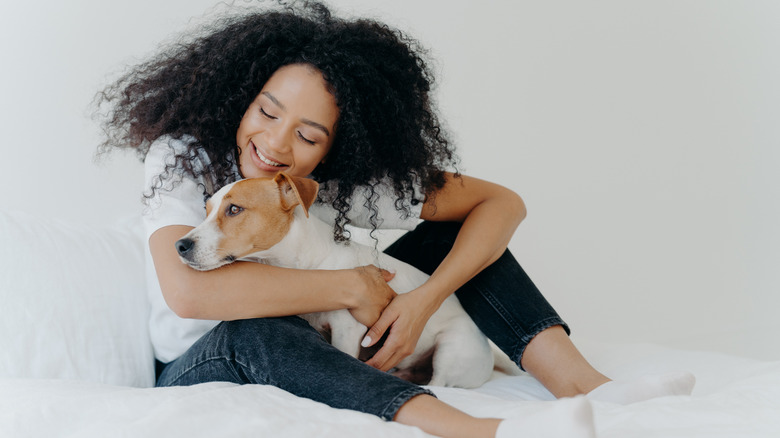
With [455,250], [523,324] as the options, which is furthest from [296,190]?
[523,324]

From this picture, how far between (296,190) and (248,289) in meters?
0.26

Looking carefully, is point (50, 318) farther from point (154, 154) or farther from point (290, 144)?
point (290, 144)

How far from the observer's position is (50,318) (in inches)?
73.1

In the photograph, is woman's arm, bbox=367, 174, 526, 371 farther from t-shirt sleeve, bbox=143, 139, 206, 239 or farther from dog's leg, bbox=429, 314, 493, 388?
t-shirt sleeve, bbox=143, 139, 206, 239

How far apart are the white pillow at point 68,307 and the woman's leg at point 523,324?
949 millimetres

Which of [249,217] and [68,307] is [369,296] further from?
[68,307]

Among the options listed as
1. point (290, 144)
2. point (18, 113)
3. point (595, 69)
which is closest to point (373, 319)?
A: point (290, 144)

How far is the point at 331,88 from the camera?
6.55ft

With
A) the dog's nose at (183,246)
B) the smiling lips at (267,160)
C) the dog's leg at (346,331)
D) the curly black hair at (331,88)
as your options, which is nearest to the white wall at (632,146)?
the curly black hair at (331,88)

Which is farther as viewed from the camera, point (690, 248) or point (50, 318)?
point (690, 248)

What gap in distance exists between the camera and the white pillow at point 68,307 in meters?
1.81

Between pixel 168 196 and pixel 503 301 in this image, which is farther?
pixel 503 301

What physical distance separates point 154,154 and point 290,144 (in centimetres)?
38

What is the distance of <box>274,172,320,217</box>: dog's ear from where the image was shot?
69.8 inches
